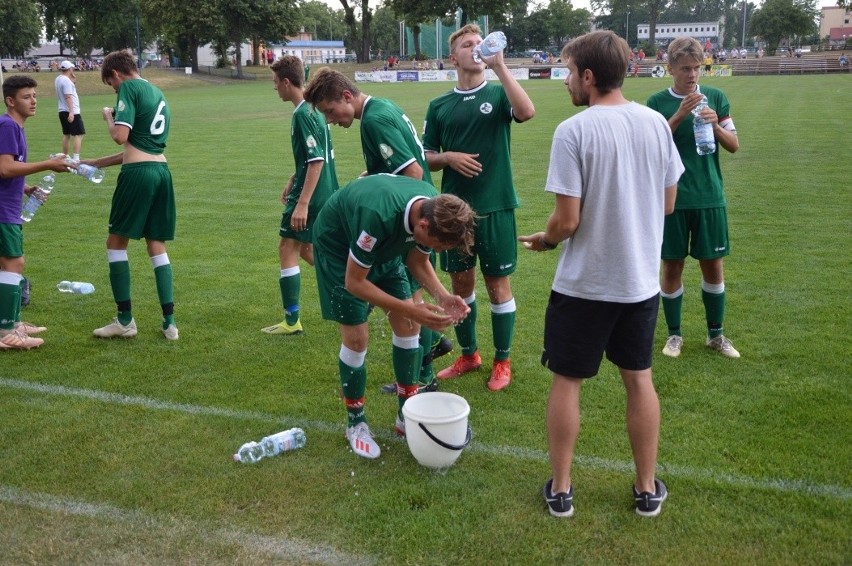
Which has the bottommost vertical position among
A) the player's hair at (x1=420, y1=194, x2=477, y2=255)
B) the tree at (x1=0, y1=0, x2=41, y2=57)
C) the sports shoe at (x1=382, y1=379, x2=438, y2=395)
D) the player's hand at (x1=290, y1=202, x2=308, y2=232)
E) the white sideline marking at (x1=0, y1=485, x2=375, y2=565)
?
the white sideline marking at (x1=0, y1=485, x2=375, y2=565)

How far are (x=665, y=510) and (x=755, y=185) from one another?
9.79 metres

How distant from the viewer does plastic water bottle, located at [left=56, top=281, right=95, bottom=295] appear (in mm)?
7102

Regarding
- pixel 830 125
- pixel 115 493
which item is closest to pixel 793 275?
pixel 115 493

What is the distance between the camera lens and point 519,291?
7.08 m

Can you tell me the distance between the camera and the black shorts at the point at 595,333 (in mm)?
3211

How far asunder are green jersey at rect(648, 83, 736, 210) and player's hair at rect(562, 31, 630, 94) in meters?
2.09

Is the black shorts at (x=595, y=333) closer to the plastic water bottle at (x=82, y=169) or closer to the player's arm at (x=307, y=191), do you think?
the player's arm at (x=307, y=191)

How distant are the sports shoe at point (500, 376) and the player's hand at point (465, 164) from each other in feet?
4.20

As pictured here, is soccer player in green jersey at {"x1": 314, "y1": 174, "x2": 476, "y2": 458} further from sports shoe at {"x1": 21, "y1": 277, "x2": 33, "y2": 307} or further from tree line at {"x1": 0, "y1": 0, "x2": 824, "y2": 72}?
tree line at {"x1": 0, "y1": 0, "x2": 824, "y2": 72}

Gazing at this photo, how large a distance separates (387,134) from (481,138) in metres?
0.81

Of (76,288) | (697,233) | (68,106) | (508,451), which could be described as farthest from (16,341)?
(68,106)

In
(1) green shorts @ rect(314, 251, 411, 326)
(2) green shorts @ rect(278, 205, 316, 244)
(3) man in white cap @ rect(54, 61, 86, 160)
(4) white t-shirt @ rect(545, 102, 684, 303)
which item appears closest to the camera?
(4) white t-shirt @ rect(545, 102, 684, 303)

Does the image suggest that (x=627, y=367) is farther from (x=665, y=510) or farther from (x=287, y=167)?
(x=287, y=167)

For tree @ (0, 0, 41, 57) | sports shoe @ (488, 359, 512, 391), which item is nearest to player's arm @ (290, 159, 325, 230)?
sports shoe @ (488, 359, 512, 391)
